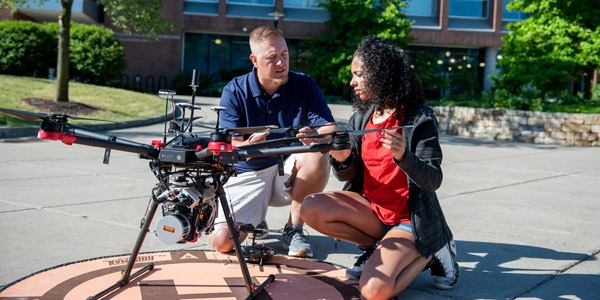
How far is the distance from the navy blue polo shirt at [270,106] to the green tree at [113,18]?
12.5m

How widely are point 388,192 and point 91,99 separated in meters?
15.0

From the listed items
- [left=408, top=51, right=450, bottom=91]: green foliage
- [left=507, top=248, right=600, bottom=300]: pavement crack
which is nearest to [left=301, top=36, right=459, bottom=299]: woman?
[left=507, top=248, right=600, bottom=300]: pavement crack

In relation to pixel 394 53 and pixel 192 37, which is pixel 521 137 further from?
pixel 192 37

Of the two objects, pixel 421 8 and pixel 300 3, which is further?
pixel 421 8

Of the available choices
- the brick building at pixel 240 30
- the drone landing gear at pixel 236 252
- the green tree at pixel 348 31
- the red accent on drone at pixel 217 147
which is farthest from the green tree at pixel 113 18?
the brick building at pixel 240 30

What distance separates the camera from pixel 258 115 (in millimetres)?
4336

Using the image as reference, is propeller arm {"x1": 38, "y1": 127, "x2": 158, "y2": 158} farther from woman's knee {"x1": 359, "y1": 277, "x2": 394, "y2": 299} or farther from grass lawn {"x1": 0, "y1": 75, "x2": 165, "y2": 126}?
grass lawn {"x1": 0, "y1": 75, "x2": 165, "y2": 126}

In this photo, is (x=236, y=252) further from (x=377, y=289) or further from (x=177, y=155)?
(x=377, y=289)

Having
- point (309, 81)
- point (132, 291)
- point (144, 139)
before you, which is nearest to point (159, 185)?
point (132, 291)

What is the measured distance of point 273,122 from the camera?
4344 mm

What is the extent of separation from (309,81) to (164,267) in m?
1.78

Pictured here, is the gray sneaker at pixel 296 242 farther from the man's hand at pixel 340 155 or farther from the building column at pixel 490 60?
the building column at pixel 490 60

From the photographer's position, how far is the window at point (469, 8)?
33312 mm

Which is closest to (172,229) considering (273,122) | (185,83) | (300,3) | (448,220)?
(273,122)
